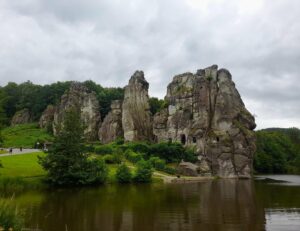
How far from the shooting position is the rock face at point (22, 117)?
458ft

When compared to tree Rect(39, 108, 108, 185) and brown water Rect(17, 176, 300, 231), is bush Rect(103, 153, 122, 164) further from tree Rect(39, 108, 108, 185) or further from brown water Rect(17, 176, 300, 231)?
brown water Rect(17, 176, 300, 231)

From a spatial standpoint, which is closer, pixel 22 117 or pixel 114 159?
pixel 114 159

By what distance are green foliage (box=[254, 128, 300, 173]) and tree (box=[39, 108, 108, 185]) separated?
221 ft

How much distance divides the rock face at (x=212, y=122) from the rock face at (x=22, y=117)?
63796 millimetres

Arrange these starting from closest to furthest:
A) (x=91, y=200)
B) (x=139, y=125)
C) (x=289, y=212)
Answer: (x=289, y=212), (x=91, y=200), (x=139, y=125)

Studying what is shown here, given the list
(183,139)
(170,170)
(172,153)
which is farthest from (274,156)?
(170,170)

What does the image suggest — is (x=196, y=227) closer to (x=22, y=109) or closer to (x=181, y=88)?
(x=181, y=88)

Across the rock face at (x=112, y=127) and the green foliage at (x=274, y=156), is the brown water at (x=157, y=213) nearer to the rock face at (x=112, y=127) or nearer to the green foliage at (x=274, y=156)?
A: the rock face at (x=112, y=127)

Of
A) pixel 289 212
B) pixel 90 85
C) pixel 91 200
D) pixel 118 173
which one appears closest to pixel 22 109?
pixel 90 85

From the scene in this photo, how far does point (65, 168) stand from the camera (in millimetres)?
50531

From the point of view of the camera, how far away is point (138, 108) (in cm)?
10269

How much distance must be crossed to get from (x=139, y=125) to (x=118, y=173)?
A: 44900mm

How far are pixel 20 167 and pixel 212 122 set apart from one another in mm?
50648

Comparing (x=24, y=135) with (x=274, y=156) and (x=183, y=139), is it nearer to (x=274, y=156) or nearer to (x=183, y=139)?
(x=183, y=139)
